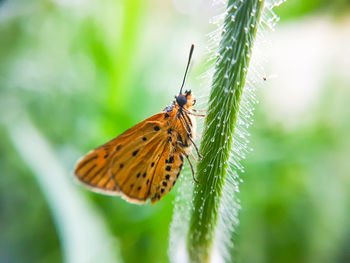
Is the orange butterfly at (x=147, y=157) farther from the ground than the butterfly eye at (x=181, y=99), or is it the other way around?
the butterfly eye at (x=181, y=99)

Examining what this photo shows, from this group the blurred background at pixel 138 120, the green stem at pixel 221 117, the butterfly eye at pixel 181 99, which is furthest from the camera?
the blurred background at pixel 138 120

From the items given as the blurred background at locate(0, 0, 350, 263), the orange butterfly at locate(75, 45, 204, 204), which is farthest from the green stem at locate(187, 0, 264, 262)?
the blurred background at locate(0, 0, 350, 263)

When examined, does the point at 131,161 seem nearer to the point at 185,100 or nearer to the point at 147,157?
the point at 147,157

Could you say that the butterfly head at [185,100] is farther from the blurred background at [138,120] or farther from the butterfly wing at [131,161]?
the blurred background at [138,120]

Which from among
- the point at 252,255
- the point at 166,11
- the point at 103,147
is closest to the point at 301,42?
the point at 166,11

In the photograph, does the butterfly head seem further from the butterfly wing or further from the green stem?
the green stem

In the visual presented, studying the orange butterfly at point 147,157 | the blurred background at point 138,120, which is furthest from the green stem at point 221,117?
the blurred background at point 138,120

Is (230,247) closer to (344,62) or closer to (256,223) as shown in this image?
(256,223)
